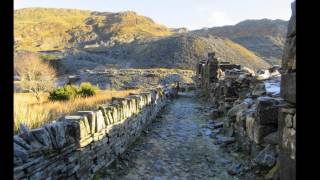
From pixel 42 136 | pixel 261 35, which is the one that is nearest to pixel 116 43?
pixel 261 35

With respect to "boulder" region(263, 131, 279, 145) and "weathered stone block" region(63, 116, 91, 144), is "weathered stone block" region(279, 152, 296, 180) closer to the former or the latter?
"boulder" region(263, 131, 279, 145)

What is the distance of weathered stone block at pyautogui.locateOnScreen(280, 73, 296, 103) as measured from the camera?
405 centimetres

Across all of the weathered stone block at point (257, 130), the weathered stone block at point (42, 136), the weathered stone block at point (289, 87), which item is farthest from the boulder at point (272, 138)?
the weathered stone block at point (42, 136)

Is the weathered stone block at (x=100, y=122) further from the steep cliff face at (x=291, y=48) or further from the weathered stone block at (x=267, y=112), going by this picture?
the steep cliff face at (x=291, y=48)

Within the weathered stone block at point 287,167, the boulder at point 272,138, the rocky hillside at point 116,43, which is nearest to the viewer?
the weathered stone block at point 287,167

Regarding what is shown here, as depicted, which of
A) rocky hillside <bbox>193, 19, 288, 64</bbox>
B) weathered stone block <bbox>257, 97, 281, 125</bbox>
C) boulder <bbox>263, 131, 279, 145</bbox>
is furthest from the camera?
rocky hillside <bbox>193, 19, 288, 64</bbox>

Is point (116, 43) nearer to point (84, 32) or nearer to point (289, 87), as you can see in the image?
point (84, 32)

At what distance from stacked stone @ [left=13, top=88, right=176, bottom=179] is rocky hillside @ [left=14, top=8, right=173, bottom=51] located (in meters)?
78.3

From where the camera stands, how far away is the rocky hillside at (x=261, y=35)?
85.5m

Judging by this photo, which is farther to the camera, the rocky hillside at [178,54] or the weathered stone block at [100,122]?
the rocky hillside at [178,54]

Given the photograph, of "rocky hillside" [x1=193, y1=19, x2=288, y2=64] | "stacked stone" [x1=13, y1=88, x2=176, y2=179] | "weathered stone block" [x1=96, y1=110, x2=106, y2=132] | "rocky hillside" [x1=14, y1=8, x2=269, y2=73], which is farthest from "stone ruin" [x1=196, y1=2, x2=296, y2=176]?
"rocky hillside" [x1=193, y1=19, x2=288, y2=64]

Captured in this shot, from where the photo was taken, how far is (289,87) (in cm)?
423
